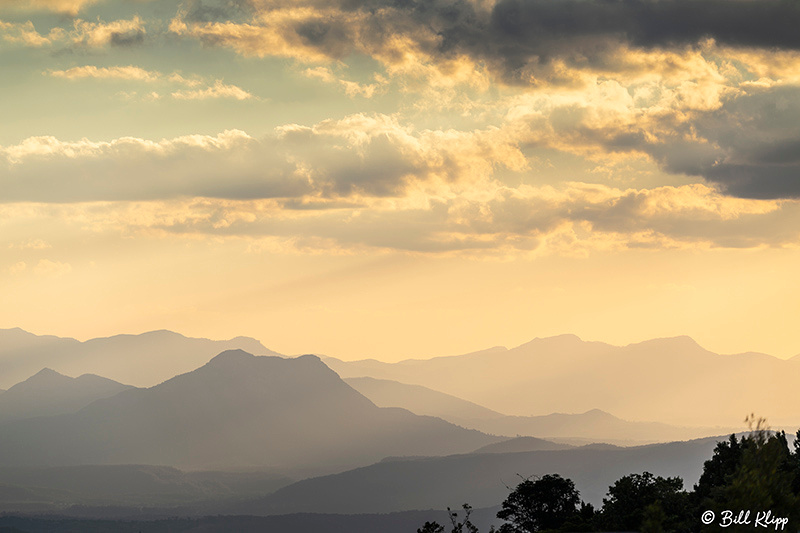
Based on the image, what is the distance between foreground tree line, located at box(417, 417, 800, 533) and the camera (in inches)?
2657

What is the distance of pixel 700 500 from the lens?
134 meters

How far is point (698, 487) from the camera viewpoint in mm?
142250

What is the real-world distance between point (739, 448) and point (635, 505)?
71.5 ft

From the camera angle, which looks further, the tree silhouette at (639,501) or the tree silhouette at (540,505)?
the tree silhouette at (540,505)

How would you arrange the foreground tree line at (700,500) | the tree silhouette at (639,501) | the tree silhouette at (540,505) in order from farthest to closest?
1. the tree silhouette at (540,505)
2. the tree silhouette at (639,501)
3. the foreground tree line at (700,500)

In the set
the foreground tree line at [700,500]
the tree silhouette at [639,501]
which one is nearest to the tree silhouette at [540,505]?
the foreground tree line at [700,500]

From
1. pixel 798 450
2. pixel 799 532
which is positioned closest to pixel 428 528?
pixel 798 450

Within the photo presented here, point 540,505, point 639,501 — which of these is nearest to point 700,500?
point 639,501

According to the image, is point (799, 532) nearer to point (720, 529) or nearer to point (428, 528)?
point (720, 529)

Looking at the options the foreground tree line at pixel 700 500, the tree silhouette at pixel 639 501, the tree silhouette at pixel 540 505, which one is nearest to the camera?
the foreground tree line at pixel 700 500

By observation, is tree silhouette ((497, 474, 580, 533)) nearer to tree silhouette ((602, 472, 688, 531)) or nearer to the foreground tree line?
the foreground tree line

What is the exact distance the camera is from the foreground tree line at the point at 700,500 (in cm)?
6750

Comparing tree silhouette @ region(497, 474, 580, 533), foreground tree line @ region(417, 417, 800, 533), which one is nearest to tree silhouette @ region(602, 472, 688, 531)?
foreground tree line @ region(417, 417, 800, 533)

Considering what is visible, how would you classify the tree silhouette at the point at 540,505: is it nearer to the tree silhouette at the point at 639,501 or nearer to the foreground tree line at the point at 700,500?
the foreground tree line at the point at 700,500
